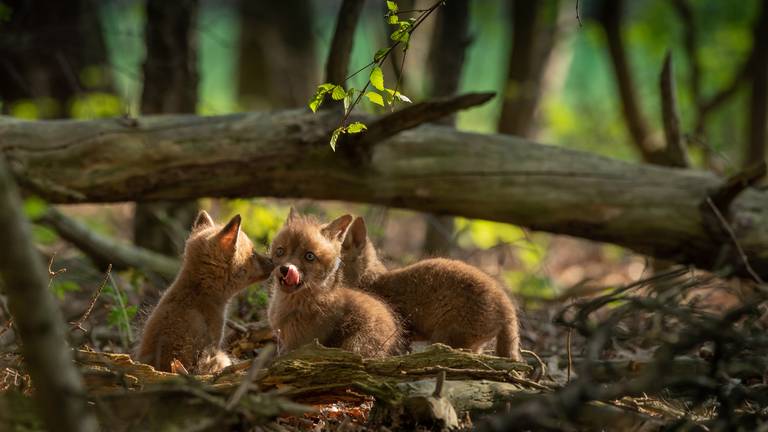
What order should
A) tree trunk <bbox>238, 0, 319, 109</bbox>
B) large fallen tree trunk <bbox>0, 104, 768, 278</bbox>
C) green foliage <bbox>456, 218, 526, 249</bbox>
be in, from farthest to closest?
tree trunk <bbox>238, 0, 319, 109</bbox> < green foliage <bbox>456, 218, 526, 249</bbox> < large fallen tree trunk <bbox>0, 104, 768, 278</bbox>

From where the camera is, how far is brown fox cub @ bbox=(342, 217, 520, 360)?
4.98 meters

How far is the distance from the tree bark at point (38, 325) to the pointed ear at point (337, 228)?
9.64 feet

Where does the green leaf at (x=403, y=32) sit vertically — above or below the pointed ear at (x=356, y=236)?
above

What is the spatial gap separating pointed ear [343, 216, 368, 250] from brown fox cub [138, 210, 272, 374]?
2.42ft

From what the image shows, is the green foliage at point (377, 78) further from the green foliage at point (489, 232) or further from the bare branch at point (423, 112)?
the green foliage at point (489, 232)

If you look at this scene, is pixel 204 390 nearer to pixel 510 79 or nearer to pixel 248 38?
pixel 510 79

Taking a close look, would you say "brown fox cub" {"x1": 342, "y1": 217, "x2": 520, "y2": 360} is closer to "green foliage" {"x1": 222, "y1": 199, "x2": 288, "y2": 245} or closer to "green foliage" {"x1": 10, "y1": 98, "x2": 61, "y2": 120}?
"green foliage" {"x1": 222, "y1": 199, "x2": 288, "y2": 245}

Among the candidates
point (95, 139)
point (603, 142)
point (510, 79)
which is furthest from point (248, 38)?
point (95, 139)

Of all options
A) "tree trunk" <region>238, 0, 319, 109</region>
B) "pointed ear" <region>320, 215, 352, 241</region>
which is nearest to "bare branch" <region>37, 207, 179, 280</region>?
"pointed ear" <region>320, 215, 352, 241</region>

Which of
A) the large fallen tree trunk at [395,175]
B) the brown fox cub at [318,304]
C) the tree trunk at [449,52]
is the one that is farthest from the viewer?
the tree trunk at [449,52]

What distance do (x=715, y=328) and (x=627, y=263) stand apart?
378 inches

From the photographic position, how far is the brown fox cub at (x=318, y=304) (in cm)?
473

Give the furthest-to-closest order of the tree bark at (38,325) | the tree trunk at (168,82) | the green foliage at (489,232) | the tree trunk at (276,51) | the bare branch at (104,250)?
the tree trunk at (276,51)
the green foliage at (489,232)
the tree trunk at (168,82)
the bare branch at (104,250)
the tree bark at (38,325)

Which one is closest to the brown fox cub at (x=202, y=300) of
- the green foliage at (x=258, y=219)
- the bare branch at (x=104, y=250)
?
the green foliage at (x=258, y=219)
